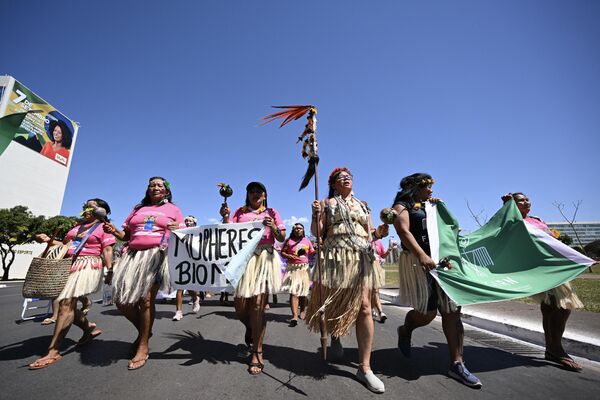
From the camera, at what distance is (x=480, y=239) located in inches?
150

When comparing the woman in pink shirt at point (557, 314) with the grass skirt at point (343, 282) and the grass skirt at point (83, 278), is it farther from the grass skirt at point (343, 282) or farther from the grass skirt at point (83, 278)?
the grass skirt at point (83, 278)

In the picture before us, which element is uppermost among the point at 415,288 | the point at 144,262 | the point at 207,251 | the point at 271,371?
the point at 207,251

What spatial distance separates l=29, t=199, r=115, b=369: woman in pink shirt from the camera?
320 centimetres

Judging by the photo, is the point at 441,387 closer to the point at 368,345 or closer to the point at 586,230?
the point at 368,345

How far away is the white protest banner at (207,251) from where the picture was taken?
133 inches

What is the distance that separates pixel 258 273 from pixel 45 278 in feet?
8.42

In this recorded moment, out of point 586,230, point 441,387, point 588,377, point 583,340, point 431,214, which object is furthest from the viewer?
point 586,230

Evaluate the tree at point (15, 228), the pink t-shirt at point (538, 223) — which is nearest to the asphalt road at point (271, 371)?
the pink t-shirt at point (538, 223)

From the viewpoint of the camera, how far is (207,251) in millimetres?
3500

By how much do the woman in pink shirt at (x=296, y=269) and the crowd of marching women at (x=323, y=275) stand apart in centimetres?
231

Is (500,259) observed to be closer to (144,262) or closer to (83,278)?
(144,262)

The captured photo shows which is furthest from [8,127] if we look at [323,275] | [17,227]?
[17,227]

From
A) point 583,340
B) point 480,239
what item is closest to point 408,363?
point 480,239

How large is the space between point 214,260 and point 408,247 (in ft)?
7.91
